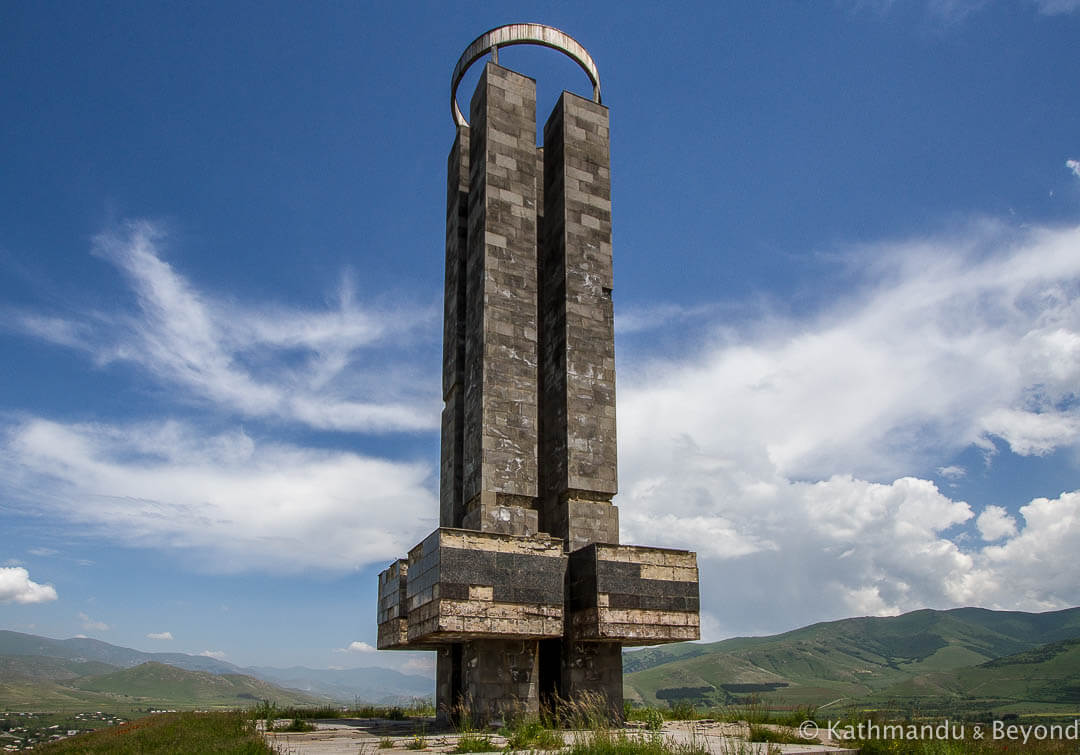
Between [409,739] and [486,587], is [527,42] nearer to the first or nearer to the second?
[486,587]

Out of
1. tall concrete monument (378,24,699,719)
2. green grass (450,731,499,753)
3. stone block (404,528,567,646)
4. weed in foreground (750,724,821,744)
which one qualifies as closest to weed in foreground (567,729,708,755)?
green grass (450,731,499,753)

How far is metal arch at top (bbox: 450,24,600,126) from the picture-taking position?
25.1 m

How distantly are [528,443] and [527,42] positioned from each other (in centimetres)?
1326

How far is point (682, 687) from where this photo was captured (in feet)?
645

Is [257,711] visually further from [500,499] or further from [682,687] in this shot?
[682,687]

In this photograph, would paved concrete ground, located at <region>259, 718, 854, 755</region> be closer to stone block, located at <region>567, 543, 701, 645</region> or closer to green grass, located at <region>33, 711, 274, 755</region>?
green grass, located at <region>33, 711, 274, 755</region>

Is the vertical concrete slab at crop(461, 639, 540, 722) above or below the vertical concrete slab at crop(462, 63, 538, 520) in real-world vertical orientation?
below

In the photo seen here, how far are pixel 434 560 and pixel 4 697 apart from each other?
176 m

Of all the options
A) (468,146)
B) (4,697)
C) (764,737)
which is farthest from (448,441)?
(4,697)

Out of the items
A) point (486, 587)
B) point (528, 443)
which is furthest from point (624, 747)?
point (528, 443)

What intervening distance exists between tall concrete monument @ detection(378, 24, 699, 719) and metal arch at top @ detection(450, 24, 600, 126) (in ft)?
0.21

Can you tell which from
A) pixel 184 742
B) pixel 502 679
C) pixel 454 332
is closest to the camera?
pixel 184 742

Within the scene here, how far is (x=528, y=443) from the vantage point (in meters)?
20.9

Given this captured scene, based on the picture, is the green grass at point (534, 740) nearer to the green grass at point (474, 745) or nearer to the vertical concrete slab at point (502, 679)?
the green grass at point (474, 745)
